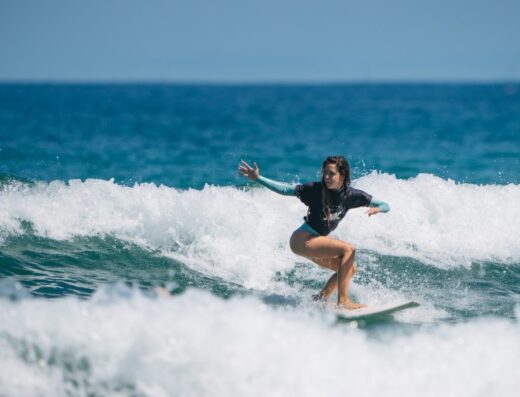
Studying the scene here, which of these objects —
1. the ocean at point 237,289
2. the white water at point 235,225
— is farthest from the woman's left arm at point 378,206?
the white water at point 235,225

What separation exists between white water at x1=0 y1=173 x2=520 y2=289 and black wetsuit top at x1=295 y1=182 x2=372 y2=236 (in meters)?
1.68

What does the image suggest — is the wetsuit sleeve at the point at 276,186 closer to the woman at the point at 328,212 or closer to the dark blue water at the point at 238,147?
the woman at the point at 328,212

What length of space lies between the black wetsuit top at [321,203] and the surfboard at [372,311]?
2.68 ft

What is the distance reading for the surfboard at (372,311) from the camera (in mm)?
7000

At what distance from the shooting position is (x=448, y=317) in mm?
7582

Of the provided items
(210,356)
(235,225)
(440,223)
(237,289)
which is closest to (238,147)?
(440,223)

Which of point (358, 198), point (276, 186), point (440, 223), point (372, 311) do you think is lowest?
point (372, 311)

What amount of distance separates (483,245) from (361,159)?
1235 cm

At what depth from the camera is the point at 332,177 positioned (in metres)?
6.94

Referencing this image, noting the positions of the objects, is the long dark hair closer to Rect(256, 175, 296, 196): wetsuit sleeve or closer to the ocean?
Rect(256, 175, 296, 196): wetsuit sleeve

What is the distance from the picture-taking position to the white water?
9531 millimetres

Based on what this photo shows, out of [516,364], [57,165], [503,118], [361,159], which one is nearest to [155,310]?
[516,364]

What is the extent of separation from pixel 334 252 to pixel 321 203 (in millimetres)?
497

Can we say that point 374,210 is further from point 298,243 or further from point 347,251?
point 298,243
